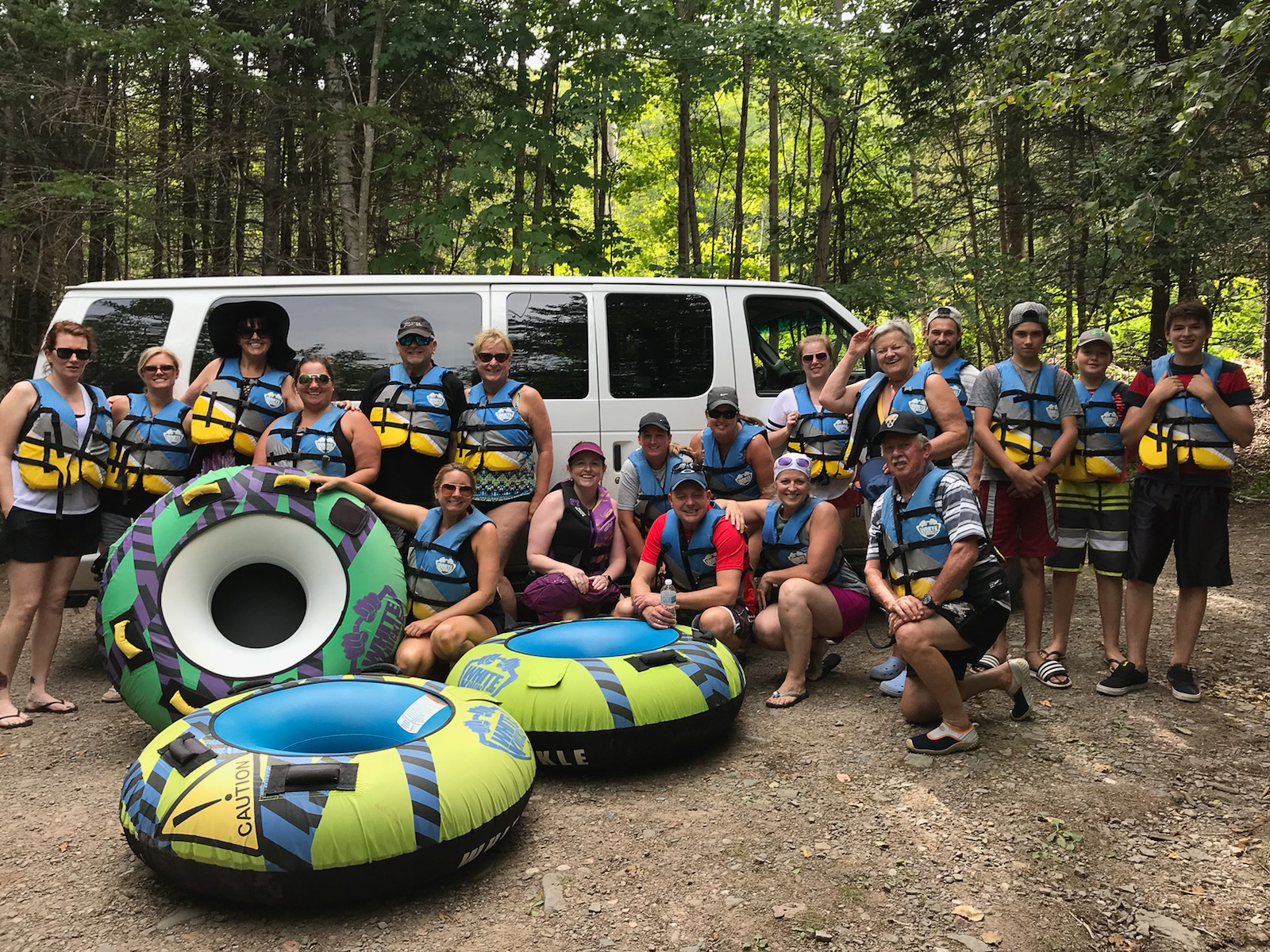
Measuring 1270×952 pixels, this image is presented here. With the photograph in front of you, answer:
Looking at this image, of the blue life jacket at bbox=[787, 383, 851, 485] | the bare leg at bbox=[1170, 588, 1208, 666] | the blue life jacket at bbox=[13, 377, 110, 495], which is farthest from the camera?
the blue life jacket at bbox=[787, 383, 851, 485]

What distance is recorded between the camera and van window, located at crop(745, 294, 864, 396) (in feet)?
18.4

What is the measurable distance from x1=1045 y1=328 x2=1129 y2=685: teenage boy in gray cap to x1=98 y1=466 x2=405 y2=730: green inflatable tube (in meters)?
3.42

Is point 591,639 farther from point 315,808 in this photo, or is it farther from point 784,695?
point 315,808

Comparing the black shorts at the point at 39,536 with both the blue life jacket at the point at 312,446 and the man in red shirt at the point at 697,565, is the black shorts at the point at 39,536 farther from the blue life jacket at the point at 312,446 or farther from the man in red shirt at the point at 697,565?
the man in red shirt at the point at 697,565

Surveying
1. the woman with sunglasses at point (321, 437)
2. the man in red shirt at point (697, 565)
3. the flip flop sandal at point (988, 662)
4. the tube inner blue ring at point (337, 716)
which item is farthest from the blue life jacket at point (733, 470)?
the tube inner blue ring at point (337, 716)

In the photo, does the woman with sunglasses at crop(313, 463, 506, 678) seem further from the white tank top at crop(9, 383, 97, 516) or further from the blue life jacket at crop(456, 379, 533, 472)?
the white tank top at crop(9, 383, 97, 516)

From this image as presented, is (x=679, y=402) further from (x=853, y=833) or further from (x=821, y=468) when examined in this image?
(x=853, y=833)

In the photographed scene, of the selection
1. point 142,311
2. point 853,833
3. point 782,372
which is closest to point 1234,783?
point 853,833

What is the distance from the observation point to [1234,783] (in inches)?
137

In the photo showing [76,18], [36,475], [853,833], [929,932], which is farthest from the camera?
[76,18]

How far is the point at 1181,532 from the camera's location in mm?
4281

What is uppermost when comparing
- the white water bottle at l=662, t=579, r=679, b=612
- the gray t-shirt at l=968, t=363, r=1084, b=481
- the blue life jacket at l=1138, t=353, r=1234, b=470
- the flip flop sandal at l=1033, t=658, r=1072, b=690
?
the gray t-shirt at l=968, t=363, r=1084, b=481

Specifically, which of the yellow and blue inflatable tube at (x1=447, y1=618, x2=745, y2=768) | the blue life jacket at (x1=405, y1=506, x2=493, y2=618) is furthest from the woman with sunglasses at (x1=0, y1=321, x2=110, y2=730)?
the yellow and blue inflatable tube at (x1=447, y1=618, x2=745, y2=768)

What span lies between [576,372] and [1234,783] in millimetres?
3769
